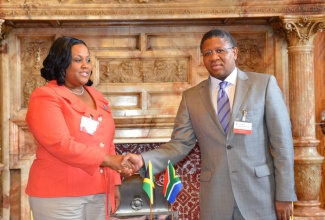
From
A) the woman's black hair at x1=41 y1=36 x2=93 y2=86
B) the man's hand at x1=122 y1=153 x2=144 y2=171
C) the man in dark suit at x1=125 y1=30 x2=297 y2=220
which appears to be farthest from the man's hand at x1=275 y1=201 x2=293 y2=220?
the woman's black hair at x1=41 y1=36 x2=93 y2=86

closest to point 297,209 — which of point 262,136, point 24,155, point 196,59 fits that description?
point 196,59

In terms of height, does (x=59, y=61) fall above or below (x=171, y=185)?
above

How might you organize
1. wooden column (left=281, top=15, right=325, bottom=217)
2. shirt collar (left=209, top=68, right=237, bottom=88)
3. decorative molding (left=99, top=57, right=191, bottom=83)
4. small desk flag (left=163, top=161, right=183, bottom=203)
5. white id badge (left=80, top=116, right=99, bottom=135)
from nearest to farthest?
white id badge (left=80, top=116, right=99, bottom=135) → small desk flag (left=163, top=161, right=183, bottom=203) → shirt collar (left=209, top=68, right=237, bottom=88) → wooden column (left=281, top=15, right=325, bottom=217) → decorative molding (left=99, top=57, right=191, bottom=83)

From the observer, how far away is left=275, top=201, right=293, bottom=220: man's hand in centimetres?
275

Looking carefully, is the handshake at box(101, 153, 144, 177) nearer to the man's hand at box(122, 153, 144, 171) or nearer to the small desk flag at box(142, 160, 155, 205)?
the man's hand at box(122, 153, 144, 171)

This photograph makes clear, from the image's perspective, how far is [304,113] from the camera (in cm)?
445

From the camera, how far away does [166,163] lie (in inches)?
123

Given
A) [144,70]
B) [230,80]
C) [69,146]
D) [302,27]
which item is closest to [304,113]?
[302,27]

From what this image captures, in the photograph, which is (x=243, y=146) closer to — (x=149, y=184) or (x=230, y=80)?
(x=230, y=80)

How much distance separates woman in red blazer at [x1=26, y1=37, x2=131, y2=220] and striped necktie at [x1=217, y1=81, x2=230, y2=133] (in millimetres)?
596

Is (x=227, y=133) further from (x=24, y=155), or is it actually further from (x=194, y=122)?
(x=24, y=155)

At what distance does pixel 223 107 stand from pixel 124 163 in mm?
626

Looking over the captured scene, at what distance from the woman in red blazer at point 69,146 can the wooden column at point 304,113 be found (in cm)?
202

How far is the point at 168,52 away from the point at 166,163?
5.97 feet
